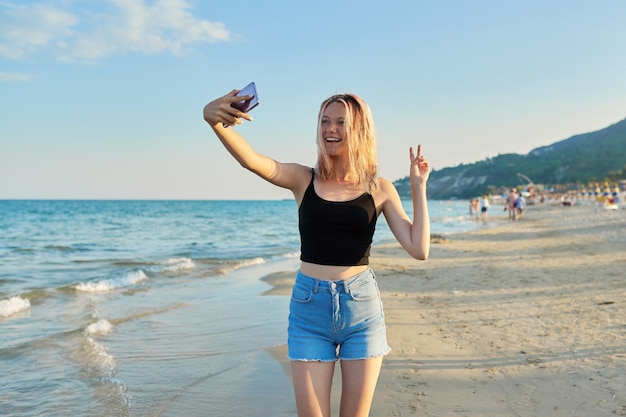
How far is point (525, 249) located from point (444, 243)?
3.91 metres

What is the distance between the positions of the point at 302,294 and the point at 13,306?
30.7 ft

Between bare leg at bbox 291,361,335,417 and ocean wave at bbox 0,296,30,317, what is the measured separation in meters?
8.72

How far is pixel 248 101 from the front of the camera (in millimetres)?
2518

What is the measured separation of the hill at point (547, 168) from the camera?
11988cm

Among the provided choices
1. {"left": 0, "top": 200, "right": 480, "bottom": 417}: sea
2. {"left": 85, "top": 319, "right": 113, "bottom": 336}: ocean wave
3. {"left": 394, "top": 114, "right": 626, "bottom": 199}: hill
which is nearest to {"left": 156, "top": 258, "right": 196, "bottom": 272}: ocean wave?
{"left": 0, "top": 200, "right": 480, "bottom": 417}: sea

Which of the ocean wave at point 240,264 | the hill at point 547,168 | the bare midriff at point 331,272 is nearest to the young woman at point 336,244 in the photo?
the bare midriff at point 331,272

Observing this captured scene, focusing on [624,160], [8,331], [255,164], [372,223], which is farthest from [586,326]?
[624,160]

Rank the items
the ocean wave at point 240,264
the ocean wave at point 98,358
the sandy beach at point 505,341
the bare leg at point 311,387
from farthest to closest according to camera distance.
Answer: the ocean wave at point 240,264 < the ocean wave at point 98,358 < the sandy beach at point 505,341 < the bare leg at point 311,387

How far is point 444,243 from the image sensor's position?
70.0 feet

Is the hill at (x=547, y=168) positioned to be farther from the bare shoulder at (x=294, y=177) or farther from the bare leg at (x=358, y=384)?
the bare leg at (x=358, y=384)

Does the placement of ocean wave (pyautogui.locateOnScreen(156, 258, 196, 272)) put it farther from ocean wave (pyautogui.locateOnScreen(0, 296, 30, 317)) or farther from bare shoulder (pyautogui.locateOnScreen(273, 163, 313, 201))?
bare shoulder (pyautogui.locateOnScreen(273, 163, 313, 201))

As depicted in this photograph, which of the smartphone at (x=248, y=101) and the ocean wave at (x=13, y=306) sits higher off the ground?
the smartphone at (x=248, y=101)

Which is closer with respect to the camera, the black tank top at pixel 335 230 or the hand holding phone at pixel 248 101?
the hand holding phone at pixel 248 101

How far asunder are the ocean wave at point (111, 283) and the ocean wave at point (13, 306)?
1976 millimetres
